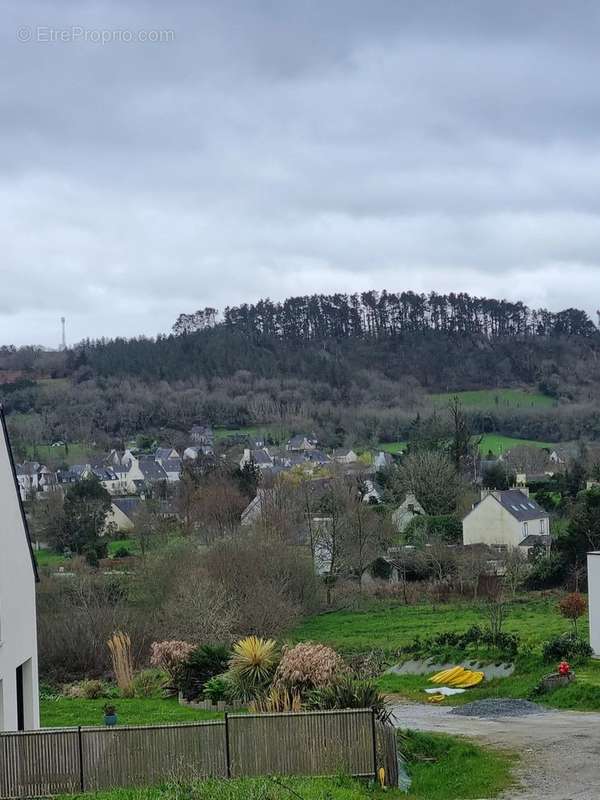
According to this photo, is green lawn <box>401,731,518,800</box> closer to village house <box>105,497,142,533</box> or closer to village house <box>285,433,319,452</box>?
village house <box>105,497,142,533</box>

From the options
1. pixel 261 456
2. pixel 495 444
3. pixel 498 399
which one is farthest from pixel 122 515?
pixel 498 399

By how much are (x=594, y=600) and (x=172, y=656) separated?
10393 millimetres

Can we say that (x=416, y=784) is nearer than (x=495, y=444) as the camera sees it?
Yes

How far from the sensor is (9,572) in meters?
18.1

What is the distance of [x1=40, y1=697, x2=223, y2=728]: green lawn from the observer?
2227cm

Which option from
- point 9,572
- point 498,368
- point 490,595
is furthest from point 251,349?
point 9,572

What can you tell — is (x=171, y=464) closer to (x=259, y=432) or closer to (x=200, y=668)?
(x=259, y=432)

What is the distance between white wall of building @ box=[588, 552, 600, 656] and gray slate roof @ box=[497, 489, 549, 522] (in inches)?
1406

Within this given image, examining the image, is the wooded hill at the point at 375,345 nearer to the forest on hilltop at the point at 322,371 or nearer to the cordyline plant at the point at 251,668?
the forest on hilltop at the point at 322,371

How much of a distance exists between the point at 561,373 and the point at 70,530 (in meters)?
105

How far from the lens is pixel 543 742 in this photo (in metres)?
18.3

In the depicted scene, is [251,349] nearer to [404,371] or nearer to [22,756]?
[404,371]

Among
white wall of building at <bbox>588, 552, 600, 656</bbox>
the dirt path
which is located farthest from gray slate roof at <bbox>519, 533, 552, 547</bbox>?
the dirt path

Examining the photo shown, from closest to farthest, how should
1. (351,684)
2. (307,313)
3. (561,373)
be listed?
1. (351,684)
2. (561,373)
3. (307,313)
